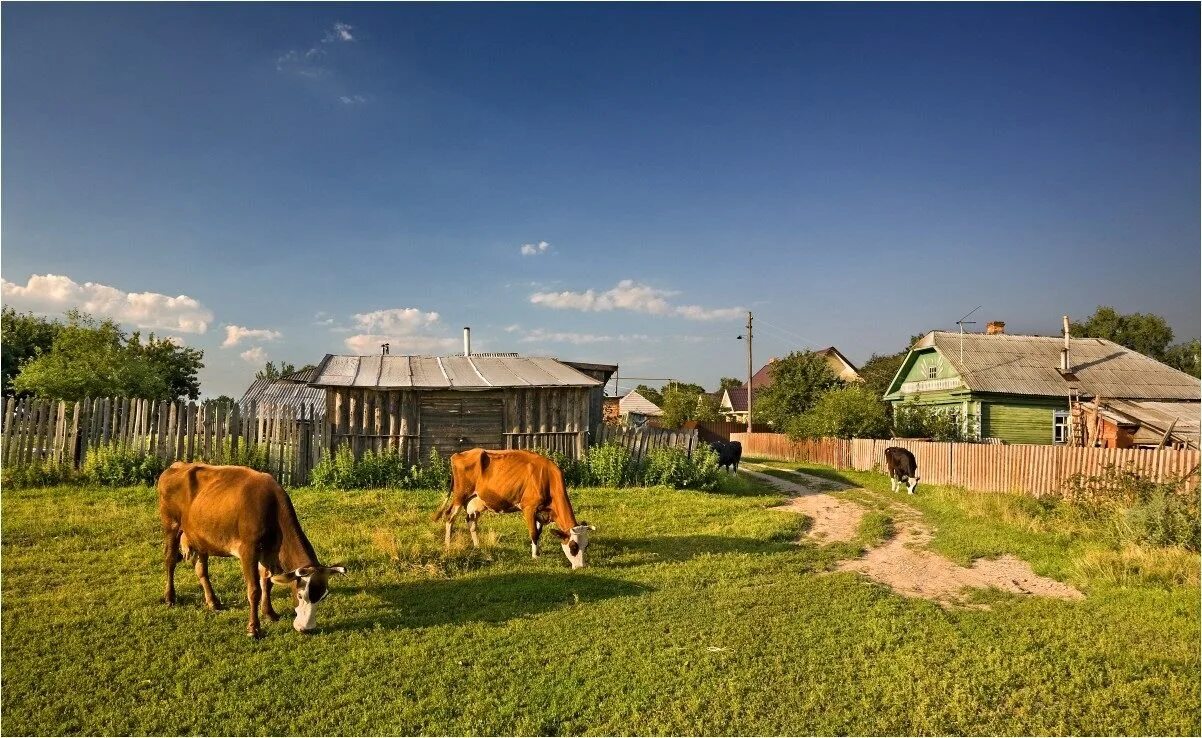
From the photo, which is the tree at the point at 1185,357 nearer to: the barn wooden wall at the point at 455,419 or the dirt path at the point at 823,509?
the dirt path at the point at 823,509

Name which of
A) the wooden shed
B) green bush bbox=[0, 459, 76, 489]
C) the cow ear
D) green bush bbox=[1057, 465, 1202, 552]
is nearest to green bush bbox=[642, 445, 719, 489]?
the wooden shed

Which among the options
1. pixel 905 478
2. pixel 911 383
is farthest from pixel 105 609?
pixel 911 383

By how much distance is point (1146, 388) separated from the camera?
30406 millimetres

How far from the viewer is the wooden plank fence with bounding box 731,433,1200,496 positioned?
43.5 feet

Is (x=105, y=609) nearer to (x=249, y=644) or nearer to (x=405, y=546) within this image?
(x=249, y=644)

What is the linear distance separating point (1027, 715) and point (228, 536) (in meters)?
7.40

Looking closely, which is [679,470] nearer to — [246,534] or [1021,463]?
[1021,463]

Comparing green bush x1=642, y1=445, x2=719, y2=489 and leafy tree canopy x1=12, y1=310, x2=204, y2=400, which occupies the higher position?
leafy tree canopy x1=12, y1=310, x2=204, y2=400

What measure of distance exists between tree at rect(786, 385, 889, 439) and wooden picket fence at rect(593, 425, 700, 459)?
12.0 m

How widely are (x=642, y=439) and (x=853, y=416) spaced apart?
13.6 metres

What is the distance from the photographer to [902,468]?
20.0 metres

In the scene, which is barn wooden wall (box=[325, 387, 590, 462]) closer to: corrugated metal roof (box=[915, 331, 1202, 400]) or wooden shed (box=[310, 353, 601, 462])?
wooden shed (box=[310, 353, 601, 462])

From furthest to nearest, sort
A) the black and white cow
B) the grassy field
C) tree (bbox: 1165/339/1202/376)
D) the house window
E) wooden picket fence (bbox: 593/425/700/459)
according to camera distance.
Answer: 1. tree (bbox: 1165/339/1202/376)
2. the house window
3. the black and white cow
4. wooden picket fence (bbox: 593/425/700/459)
5. the grassy field

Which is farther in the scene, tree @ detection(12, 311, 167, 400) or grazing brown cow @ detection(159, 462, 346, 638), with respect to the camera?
tree @ detection(12, 311, 167, 400)
